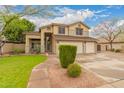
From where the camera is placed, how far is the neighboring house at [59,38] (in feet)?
81.2

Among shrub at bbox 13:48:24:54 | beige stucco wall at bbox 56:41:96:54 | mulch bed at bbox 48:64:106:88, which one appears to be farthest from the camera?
beige stucco wall at bbox 56:41:96:54

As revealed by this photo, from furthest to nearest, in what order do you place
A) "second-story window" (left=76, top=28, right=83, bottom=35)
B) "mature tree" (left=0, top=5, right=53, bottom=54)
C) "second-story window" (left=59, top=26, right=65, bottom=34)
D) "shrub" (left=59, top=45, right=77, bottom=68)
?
"second-story window" (left=76, top=28, right=83, bottom=35) < "second-story window" (left=59, top=26, right=65, bottom=34) < "mature tree" (left=0, top=5, right=53, bottom=54) < "shrub" (left=59, top=45, right=77, bottom=68)

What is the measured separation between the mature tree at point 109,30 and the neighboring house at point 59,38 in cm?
1512

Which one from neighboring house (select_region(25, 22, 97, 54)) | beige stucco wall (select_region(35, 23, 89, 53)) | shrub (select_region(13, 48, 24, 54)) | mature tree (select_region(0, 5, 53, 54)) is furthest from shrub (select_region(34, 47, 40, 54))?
mature tree (select_region(0, 5, 53, 54))

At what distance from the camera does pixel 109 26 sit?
42438mm

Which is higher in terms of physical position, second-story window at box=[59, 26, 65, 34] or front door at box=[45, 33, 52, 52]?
second-story window at box=[59, 26, 65, 34]

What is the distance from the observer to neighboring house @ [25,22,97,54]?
24750mm

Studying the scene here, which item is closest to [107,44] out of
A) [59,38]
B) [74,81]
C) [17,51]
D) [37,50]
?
[59,38]

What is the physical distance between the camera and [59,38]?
77.8 ft

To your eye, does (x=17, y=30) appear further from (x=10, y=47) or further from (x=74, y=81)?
(x=74, y=81)

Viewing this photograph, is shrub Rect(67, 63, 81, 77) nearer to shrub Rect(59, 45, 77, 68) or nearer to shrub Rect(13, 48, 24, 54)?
shrub Rect(59, 45, 77, 68)

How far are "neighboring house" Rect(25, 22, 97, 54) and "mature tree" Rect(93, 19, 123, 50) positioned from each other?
15.1 m

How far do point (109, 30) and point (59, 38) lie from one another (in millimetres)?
23770
